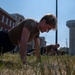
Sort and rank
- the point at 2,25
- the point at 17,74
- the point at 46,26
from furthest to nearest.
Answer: the point at 2,25 < the point at 46,26 < the point at 17,74

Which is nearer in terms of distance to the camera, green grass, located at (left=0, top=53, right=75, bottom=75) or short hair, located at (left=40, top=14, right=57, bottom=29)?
green grass, located at (left=0, top=53, right=75, bottom=75)

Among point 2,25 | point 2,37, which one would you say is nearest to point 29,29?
point 2,37

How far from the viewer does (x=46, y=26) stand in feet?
10.6

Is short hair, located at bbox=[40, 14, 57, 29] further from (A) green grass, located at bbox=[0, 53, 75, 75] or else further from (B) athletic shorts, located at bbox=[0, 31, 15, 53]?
(A) green grass, located at bbox=[0, 53, 75, 75]

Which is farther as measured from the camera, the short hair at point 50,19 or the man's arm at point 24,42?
the short hair at point 50,19

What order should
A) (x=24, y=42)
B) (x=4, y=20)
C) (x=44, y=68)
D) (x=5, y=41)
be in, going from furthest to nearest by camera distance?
1. (x=4, y=20)
2. (x=5, y=41)
3. (x=24, y=42)
4. (x=44, y=68)

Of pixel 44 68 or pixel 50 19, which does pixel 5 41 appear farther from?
pixel 44 68

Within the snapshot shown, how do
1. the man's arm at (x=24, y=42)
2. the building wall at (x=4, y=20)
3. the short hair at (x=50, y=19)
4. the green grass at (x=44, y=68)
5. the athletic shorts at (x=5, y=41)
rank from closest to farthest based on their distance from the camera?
the green grass at (x=44, y=68), the man's arm at (x=24, y=42), the short hair at (x=50, y=19), the athletic shorts at (x=5, y=41), the building wall at (x=4, y=20)

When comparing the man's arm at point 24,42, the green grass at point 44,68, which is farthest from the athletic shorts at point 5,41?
the green grass at point 44,68

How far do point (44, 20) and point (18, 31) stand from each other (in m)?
0.53

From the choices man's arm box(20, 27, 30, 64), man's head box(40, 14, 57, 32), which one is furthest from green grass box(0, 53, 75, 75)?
man's head box(40, 14, 57, 32)

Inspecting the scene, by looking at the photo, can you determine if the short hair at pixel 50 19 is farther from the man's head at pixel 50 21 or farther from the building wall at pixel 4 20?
the building wall at pixel 4 20

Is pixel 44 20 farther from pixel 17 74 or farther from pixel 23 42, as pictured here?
pixel 17 74

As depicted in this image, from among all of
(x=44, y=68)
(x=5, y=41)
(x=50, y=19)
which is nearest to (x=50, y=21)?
(x=50, y=19)
